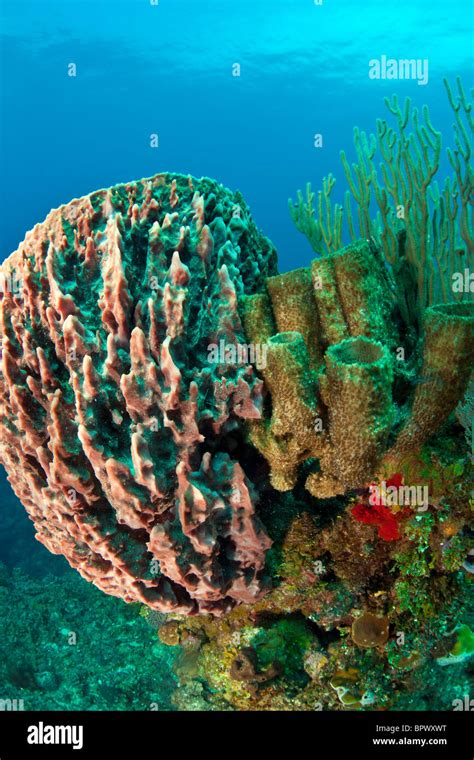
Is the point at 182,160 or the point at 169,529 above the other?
the point at 182,160

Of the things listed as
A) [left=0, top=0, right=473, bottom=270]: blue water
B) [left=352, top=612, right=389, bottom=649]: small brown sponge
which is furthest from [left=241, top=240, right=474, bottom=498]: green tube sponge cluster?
[left=0, top=0, right=473, bottom=270]: blue water

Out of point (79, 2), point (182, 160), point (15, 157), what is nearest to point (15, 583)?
point (79, 2)

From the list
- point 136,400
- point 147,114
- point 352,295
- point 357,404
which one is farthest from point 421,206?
point 147,114

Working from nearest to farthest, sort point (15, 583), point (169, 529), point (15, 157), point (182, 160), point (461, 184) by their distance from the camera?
1. point (169, 529)
2. point (461, 184)
3. point (15, 583)
4. point (15, 157)
5. point (182, 160)

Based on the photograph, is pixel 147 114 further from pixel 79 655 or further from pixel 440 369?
pixel 440 369

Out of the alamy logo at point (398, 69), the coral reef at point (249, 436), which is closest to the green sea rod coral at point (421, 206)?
the alamy logo at point (398, 69)

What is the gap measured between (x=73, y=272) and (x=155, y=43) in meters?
44.8

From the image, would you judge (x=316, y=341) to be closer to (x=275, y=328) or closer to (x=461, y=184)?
(x=275, y=328)

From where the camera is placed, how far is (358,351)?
2.83 metres

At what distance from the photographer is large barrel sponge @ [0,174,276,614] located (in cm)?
297

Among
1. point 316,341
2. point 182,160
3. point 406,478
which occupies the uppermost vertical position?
point 182,160

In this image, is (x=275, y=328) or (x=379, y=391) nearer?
(x=379, y=391)

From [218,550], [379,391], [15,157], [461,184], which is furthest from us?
[15,157]

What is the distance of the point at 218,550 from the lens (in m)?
3.27
